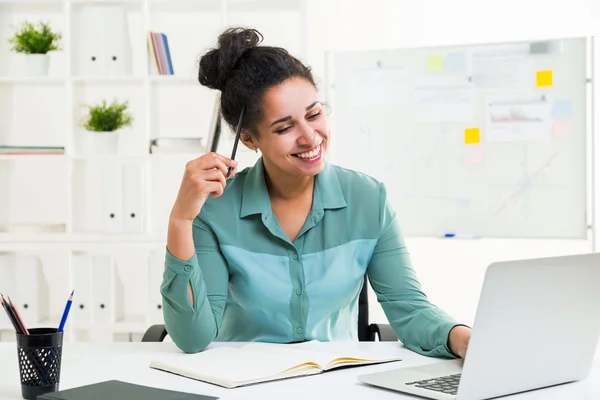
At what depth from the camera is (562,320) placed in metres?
1.15

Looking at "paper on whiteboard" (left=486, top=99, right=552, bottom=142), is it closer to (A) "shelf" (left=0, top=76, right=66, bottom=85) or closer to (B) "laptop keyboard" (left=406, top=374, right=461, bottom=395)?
A: (A) "shelf" (left=0, top=76, right=66, bottom=85)

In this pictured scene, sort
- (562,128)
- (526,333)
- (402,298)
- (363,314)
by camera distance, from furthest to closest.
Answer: (562,128) → (363,314) → (402,298) → (526,333)

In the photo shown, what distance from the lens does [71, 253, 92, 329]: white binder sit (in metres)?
3.35

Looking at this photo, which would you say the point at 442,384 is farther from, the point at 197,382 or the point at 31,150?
the point at 31,150

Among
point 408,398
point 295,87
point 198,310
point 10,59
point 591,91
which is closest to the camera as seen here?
point 408,398

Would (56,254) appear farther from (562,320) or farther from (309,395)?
(562,320)

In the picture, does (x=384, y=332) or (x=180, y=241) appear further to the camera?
(x=384, y=332)

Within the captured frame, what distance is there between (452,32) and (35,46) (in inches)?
74.8

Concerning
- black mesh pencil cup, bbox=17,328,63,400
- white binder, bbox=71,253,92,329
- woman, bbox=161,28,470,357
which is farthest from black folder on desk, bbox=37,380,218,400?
white binder, bbox=71,253,92,329

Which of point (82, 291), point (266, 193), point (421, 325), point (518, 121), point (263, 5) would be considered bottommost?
point (82, 291)

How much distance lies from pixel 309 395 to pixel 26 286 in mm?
2523

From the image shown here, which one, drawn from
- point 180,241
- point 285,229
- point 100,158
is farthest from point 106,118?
point 180,241

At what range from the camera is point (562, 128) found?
3301mm

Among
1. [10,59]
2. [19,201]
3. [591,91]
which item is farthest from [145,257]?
[591,91]
